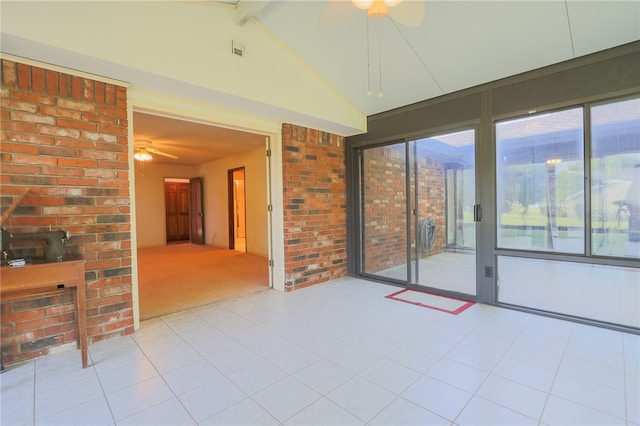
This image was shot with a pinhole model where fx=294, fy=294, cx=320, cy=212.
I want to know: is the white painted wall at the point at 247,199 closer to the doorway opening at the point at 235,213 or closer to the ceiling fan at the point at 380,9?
the doorway opening at the point at 235,213

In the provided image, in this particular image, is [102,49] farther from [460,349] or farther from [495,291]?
[495,291]

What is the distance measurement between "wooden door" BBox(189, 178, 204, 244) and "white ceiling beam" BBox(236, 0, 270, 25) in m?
6.61

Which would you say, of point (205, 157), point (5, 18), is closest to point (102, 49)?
point (5, 18)

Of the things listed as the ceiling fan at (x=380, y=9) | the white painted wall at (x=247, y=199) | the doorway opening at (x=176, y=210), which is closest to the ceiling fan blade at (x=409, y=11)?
the ceiling fan at (x=380, y=9)

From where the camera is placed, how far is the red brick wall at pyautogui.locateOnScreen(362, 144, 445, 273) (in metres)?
3.96

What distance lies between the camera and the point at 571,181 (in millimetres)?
2834

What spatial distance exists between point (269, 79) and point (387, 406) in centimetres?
305

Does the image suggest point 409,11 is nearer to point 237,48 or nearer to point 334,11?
point 334,11

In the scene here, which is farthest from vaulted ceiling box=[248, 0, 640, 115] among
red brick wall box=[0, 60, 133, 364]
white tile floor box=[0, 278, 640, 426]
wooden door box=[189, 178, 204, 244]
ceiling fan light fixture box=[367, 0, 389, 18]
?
wooden door box=[189, 178, 204, 244]

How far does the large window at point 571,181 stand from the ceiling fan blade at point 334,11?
2187 mm

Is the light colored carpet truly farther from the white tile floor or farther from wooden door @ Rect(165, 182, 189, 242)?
wooden door @ Rect(165, 182, 189, 242)

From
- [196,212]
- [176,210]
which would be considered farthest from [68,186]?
[176,210]

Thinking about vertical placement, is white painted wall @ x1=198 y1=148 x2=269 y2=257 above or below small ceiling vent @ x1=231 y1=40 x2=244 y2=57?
below

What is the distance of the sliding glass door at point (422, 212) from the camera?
3.56 meters
